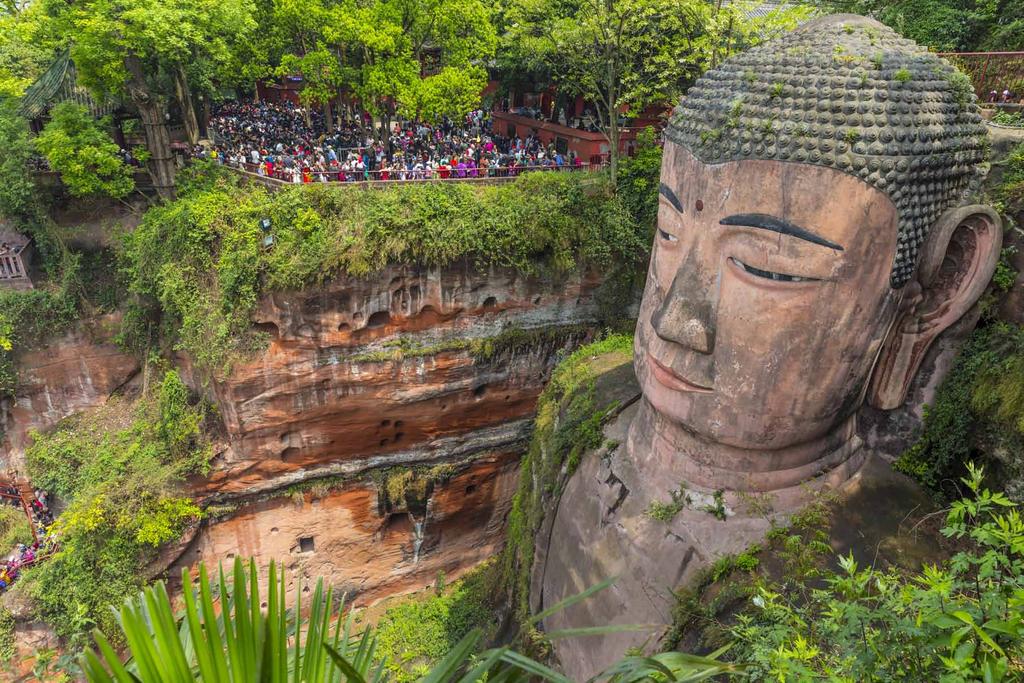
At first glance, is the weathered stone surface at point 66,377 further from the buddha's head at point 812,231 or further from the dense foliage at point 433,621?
the buddha's head at point 812,231

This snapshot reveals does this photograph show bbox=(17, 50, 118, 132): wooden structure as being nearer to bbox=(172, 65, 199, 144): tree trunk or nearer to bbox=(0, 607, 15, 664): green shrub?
bbox=(172, 65, 199, 144): tree trunk

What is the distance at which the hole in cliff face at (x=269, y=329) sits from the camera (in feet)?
41.0

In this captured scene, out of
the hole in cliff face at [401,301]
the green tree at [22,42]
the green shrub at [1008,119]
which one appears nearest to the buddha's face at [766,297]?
the green shrub at [1008,119]

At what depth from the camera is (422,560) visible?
15.2 m

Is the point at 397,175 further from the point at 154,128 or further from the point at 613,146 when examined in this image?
the point at 154,128

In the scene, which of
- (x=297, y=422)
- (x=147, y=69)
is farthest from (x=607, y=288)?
(x=147, y=69)

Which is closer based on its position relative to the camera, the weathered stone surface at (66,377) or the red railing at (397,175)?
the red railing at (397,175)

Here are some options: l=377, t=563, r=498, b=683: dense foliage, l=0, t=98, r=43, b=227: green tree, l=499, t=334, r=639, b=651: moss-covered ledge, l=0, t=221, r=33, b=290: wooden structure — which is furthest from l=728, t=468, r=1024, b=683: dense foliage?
l=0, t=221, r=33, b=290: wooden structure

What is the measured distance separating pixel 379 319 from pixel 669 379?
27.6ft

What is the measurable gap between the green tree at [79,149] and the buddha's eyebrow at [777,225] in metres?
14.5

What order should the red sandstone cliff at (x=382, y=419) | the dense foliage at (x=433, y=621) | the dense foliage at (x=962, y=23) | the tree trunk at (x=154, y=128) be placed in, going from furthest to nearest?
the tree trunk at (x=154, y=128) < the red sandstone cliff at (x=382, y=419) < the dense foliage at (x=433, y=621) < the dense foliage at (x=962, y=23)

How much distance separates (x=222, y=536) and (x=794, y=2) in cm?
1746

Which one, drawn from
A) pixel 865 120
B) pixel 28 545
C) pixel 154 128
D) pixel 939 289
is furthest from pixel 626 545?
pixel 28 545

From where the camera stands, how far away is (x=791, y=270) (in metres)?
4.92
